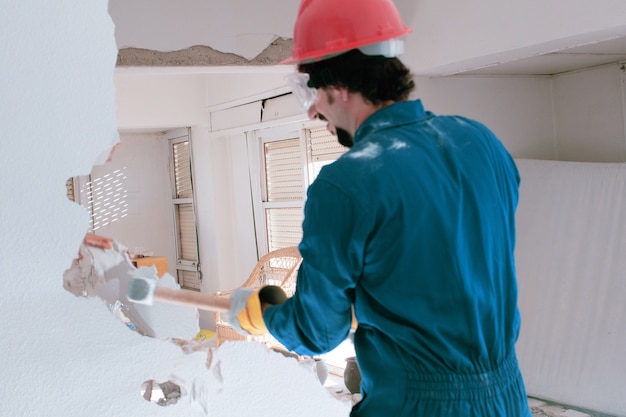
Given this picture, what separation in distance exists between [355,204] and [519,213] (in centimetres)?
279

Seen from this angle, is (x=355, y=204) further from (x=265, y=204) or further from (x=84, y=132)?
(x=265, y=204)

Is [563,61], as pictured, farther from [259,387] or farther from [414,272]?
[414,272]

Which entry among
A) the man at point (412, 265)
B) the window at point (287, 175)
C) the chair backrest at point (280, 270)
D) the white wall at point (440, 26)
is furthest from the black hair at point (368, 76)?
the window at point (287, 175)

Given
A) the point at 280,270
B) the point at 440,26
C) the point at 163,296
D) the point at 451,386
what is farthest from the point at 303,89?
the point at 280,270

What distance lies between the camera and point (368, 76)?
135 cm

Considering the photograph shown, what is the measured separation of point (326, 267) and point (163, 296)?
486mm

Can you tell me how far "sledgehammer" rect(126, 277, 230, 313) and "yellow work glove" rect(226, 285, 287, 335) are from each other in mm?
43

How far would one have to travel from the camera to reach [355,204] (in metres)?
1.18

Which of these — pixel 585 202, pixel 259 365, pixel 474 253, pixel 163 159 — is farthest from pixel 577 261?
pixel 163 159

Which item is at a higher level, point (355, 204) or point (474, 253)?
point (355, 204)

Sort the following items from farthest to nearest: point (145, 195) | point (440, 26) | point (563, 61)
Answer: point (145, 195) → point (563, 61) → point (440, 26)

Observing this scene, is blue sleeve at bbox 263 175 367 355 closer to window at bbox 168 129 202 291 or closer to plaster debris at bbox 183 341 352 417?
plaster debris at bbox 183 341 352 417

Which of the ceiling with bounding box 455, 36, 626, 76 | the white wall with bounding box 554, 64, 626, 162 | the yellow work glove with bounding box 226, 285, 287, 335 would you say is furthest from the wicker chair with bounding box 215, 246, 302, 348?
the yellow work glove with bounding box 226, 285, 287, 335

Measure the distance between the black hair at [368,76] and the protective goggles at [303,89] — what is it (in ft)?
0.22
